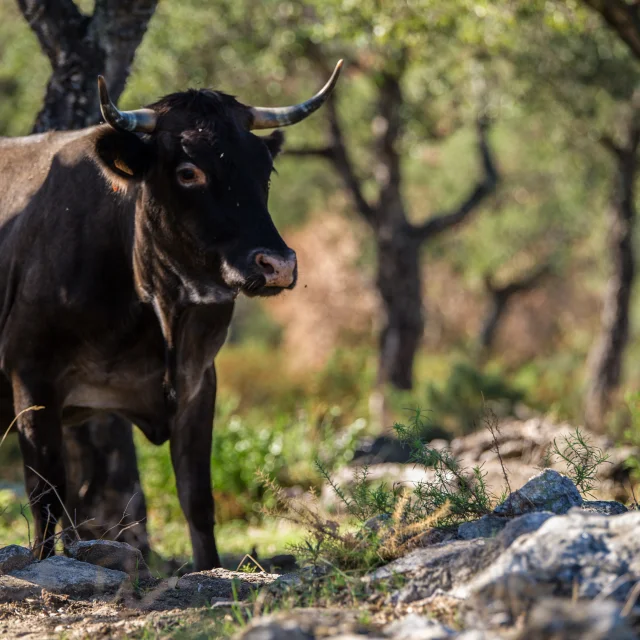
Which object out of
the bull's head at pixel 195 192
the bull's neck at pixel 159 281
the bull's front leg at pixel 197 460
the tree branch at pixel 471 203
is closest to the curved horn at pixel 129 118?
the bull's head at pixel 195 192

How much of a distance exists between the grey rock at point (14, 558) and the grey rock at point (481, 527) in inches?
75.0

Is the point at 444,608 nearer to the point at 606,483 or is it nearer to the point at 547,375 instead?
the point at 606,483

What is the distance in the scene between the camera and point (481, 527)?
4.27 meters

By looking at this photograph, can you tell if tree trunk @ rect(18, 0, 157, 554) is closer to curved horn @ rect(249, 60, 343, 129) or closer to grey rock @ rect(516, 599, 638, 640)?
curved horn @ rect(249, 60, 343, 129)

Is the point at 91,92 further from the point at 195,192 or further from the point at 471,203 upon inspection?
the point at 471,203

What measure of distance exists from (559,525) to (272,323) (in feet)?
106

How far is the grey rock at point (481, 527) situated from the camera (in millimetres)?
4215

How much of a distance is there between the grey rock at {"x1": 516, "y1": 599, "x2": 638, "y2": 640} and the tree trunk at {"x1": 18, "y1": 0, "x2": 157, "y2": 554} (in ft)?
15.1

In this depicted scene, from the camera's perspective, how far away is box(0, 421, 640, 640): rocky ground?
124 inches

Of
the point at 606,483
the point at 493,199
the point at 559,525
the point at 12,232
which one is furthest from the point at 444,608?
the point at 493,199

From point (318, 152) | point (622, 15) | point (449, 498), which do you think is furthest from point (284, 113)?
point (318, 152)

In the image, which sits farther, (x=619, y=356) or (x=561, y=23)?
(x=619, y=356)

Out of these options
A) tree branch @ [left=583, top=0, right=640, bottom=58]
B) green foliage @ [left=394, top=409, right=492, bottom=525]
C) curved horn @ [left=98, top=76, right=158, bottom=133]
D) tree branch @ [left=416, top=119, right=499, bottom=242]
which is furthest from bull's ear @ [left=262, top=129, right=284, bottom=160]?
tree branch @ [left=416, top=119, right=499, bottom=242]

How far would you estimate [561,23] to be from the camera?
32.3 ft
